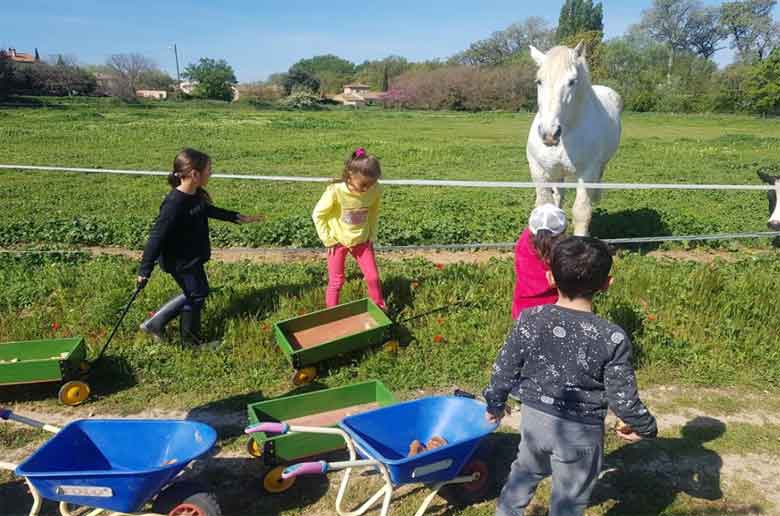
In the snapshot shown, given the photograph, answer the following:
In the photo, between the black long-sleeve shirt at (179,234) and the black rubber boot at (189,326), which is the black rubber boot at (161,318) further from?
the black long-sleeve shirt at (179,234)

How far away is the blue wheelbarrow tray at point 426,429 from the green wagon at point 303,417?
266mm

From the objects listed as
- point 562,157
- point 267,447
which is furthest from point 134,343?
point 562,157

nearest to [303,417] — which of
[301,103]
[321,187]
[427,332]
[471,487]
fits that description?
[471,487]

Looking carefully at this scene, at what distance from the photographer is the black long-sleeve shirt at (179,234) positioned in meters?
4.55

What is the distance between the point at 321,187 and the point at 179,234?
29.2 ft

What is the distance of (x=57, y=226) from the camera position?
878 centimetres

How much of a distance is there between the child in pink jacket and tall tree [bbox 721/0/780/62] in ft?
232

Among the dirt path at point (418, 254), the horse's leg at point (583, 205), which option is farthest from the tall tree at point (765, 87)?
the horse's leg at point (583, 205)

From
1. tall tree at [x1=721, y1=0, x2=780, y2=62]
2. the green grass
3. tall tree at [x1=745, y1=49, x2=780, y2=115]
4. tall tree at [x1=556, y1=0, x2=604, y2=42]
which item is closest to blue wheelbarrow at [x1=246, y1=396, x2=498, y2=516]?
the green grass

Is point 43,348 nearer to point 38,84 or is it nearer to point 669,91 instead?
point 669,91

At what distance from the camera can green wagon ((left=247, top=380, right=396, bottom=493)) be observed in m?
3.28

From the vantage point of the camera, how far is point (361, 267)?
5195 mm

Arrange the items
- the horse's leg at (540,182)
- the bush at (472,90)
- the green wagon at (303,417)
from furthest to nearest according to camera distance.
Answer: the bush at (472,90) < the horse's leg at (540,182) < the green wagon at (303,417)

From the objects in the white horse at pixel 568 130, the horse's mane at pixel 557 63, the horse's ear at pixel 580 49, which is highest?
the horse's ear at pixel 580 49
